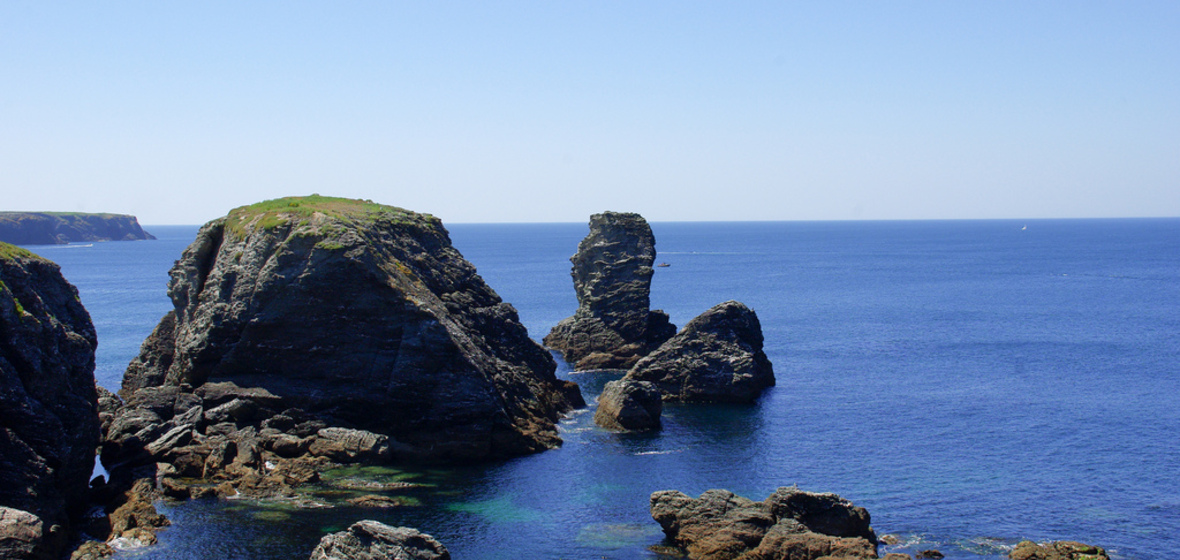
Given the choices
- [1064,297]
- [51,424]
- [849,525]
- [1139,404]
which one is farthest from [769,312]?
[51,424]

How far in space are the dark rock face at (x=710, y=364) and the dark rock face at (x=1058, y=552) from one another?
123 ft

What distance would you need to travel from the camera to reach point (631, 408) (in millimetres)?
68250

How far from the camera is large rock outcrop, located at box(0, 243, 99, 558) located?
42.3 m

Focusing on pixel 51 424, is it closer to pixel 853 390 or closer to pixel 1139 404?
pixel 853 390

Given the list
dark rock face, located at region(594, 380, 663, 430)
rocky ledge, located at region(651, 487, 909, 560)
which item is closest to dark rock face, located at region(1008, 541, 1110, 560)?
rocky ledge, located at region(651, 487, 909, 560)

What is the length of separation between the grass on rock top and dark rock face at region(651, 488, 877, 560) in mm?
35721

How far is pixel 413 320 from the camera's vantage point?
204ft

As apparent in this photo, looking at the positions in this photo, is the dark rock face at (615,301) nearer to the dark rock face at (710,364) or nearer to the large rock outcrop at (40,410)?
the dark rock face at (710,364)

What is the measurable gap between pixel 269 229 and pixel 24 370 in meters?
23.0

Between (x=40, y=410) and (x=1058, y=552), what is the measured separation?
49229mm

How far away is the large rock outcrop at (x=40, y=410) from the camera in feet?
139

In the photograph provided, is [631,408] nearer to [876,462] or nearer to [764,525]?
[876,462]

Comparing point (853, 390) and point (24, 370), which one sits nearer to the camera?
point (24, 370)

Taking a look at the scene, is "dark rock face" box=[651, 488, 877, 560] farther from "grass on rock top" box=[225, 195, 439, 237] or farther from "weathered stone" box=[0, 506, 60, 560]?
"grass on rock top" box=[225, 195, 439, 237]
